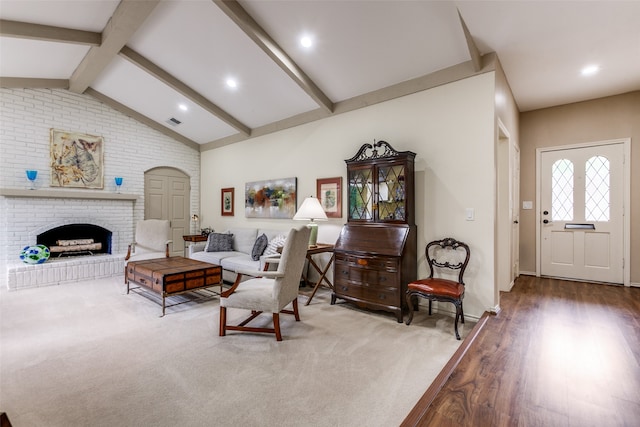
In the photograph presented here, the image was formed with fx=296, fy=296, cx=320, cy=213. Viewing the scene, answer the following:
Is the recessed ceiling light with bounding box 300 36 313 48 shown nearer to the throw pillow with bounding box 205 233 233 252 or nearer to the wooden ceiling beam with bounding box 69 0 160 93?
the wooden ceiling beam with bounding box 69 0 160 93

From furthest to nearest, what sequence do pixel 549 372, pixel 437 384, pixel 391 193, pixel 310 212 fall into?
pixel 310 212 → pixel 391 193 → pixel 549 372 → pixel 437 384

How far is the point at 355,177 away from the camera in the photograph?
3828 millimetres

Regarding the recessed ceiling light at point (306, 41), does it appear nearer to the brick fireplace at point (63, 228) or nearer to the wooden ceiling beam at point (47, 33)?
the wooden ceiling beam at point (47, 33)

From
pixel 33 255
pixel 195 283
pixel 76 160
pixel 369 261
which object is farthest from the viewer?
pixel 76 160

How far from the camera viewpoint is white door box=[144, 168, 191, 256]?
6.43 meters

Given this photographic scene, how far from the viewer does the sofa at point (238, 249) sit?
4.41 metres

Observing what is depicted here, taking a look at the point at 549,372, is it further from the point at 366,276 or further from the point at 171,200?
the point at 171,200

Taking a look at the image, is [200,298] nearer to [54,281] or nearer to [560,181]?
[54,281]

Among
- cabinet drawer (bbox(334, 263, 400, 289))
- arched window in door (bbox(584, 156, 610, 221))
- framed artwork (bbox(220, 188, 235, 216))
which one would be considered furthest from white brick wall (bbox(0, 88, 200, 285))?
arched window in door (bbox(584, 156, 610, 221))

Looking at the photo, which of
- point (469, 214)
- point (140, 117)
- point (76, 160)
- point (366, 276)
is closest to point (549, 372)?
Answer: point (469, 214)

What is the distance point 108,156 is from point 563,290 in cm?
800

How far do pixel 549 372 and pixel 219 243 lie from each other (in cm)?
473

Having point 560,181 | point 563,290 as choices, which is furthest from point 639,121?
point 563,290

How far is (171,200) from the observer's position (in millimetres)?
6762
